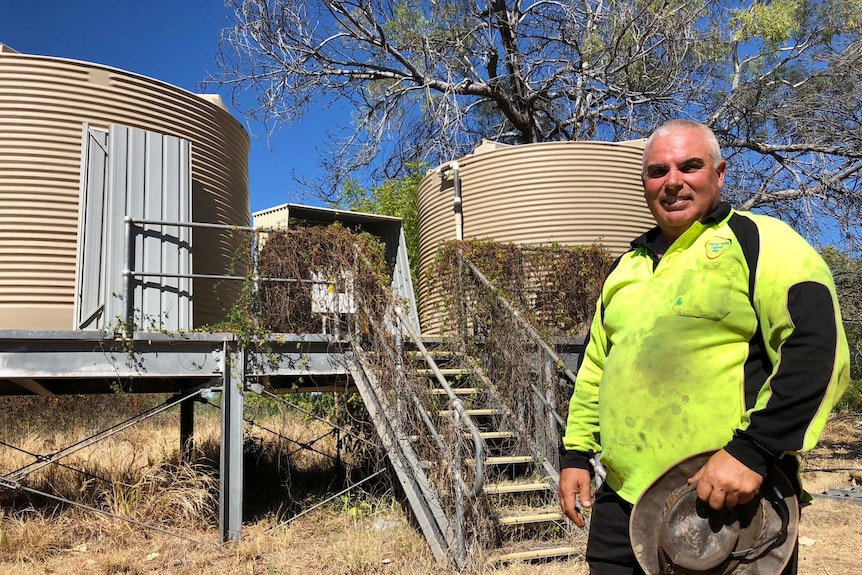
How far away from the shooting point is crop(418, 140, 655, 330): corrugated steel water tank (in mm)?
9664

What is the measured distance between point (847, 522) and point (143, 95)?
7846mm

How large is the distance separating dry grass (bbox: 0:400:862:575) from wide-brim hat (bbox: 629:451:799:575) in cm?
337

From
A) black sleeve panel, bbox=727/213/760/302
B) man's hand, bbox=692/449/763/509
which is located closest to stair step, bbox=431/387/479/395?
black sleeve panel, bbox=727/213/760/302

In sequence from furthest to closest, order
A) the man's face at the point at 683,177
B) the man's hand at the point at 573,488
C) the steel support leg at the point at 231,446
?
the steel support leg at the point at 231,446 < the man's hand at the point at 573,488 < the man's face at the point at 683,177

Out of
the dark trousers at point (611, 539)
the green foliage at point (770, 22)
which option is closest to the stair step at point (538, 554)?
the dark trousers at point (611, 539)

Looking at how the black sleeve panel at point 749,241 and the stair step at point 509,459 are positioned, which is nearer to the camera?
the black sleeve panel at point 749,241

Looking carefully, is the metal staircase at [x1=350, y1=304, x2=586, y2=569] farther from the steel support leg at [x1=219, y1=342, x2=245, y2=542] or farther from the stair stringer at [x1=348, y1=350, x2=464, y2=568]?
the steel support leg at [x1=219, y1=342, x2=245, y2=542]

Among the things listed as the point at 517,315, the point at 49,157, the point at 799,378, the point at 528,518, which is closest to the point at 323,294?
the point at 517,315

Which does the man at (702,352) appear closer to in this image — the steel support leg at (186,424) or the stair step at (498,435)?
the stair step at (498,435)

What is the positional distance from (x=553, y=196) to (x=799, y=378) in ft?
27.1

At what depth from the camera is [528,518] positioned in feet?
18.2

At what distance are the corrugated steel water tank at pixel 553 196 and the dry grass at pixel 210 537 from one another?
3491 millimetres

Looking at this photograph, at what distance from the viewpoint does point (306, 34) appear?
15.4 m

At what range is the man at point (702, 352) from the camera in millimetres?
1619
